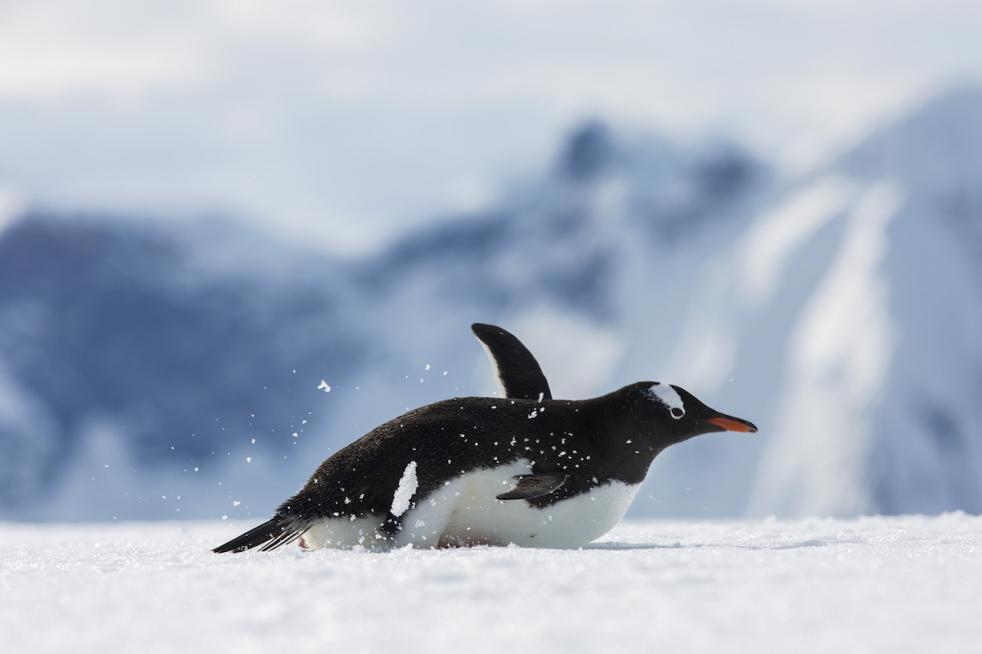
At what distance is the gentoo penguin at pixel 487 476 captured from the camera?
15.2ft

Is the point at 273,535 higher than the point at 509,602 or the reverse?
higher

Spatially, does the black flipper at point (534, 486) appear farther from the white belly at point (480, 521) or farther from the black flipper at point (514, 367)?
the black flipper at point (514, 367)

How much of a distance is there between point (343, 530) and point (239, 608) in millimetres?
1938

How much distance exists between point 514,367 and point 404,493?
1625 mm

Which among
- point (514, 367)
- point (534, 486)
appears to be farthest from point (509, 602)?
point (514, 367)

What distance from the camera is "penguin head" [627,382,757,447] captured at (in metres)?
5.11

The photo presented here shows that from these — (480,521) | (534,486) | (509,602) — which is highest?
(534,486)

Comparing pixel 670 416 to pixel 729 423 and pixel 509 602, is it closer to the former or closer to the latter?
pixel 729 423

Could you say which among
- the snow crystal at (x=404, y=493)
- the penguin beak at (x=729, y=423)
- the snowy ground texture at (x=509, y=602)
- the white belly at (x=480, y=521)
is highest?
the penguin beak at (x=729, y=423)

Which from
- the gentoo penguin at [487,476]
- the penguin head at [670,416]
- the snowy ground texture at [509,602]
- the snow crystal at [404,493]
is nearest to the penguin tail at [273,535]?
the gentoo penguin at [487,476]

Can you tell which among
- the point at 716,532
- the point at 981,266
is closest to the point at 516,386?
the point at 716,532

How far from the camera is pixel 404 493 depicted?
4.62m

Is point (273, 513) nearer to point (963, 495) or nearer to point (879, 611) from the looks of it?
point (879, 611)

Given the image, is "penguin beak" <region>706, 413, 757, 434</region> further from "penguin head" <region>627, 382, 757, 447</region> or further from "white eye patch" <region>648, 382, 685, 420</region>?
"white eye patch" <region>648, 382, 685, 420</region>
